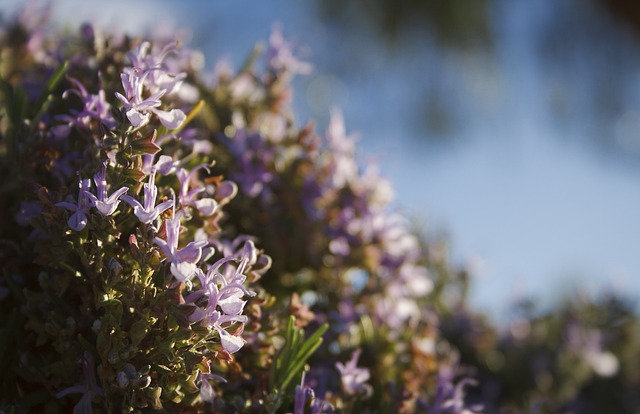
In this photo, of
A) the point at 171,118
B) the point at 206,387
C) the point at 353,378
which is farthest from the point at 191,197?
the point at 353,378

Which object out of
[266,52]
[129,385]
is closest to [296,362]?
[129,385]

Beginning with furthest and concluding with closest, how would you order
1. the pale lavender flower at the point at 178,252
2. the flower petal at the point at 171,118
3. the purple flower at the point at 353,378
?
1. the purple flower at the point at 353,378
2. the flower petal at the point at 171,118
3. the pale lavender flower at the point at 178,252

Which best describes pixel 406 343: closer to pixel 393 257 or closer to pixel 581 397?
pixel 393 257

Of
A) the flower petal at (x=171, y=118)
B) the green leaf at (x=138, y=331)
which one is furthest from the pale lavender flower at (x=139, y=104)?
the green leaf at (x=138, y=331)

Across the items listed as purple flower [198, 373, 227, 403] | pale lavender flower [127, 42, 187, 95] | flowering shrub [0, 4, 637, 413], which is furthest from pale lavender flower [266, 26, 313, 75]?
purple flower [198, 373, 227, 403]

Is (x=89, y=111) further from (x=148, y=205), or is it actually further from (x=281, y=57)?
(x=281, y=57)

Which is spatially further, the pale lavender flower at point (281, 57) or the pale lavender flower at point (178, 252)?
the pale lavender flower at point (281, 57)

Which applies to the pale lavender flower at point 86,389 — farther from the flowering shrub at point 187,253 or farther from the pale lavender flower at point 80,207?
the pale lavender flower at point 80,207
